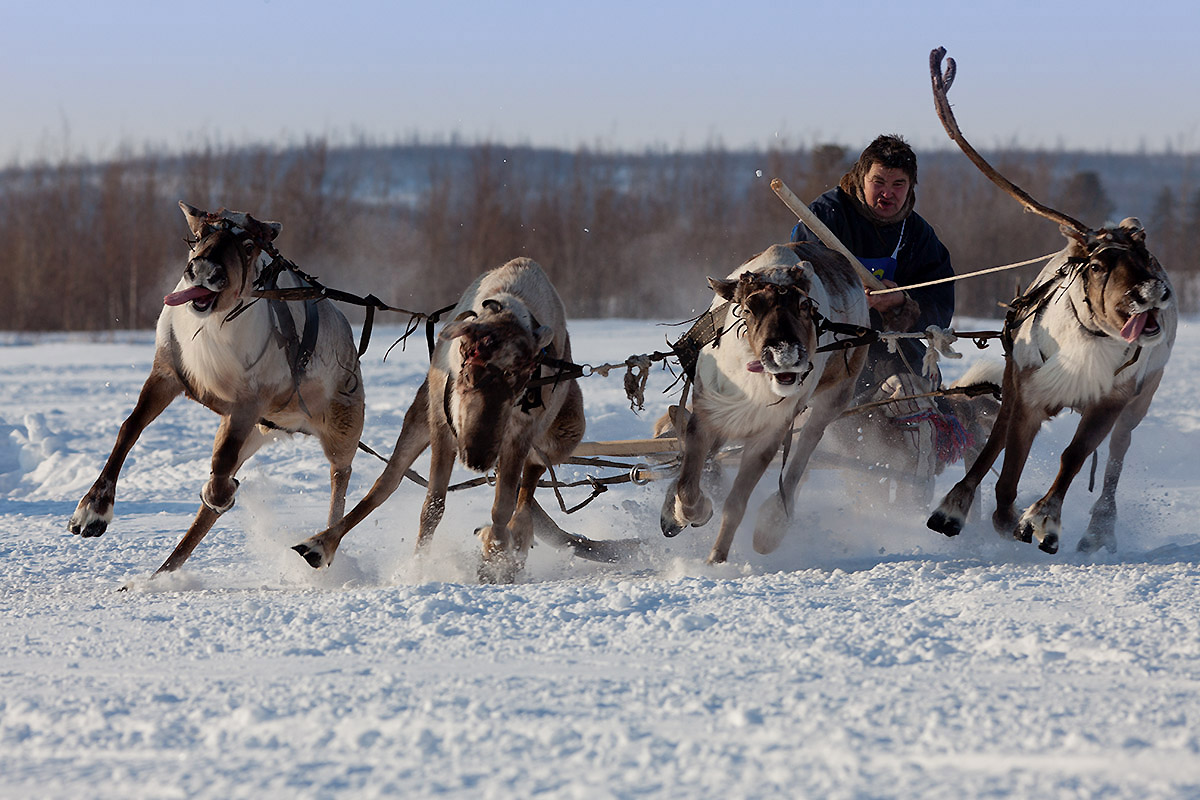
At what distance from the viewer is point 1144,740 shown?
8.33 feet

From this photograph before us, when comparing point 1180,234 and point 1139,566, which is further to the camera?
point 1180,234

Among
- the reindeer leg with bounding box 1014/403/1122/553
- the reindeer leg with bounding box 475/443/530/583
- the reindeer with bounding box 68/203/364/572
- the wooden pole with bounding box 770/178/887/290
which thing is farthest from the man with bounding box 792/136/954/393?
the reindeer with bounding box 68/203/364/572

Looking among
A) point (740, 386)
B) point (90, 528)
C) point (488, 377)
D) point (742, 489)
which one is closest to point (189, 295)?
point (90, 528)

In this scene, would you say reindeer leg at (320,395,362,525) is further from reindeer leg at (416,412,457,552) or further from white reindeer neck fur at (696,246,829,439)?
white reindeer neck fur at (696,246,829,439)

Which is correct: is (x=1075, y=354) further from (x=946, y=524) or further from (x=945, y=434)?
(x=945, y=434)

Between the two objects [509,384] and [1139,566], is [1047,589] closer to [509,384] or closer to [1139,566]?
[1139,566]

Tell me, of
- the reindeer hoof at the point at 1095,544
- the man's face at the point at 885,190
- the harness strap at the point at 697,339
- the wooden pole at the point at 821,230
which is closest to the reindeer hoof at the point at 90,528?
the harness strap at the point at 697,339

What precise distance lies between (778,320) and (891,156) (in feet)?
8.01

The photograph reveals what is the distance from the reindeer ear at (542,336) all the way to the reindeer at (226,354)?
119cm

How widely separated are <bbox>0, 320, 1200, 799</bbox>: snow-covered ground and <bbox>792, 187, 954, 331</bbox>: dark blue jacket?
139cm

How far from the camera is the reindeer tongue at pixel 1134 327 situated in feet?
14.1

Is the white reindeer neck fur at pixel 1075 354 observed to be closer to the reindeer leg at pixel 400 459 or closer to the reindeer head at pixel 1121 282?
the reindeer head at pixel 1121 282

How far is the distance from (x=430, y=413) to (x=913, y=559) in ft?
6.96

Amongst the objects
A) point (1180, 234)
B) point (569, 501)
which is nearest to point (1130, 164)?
point (1180, 234)
